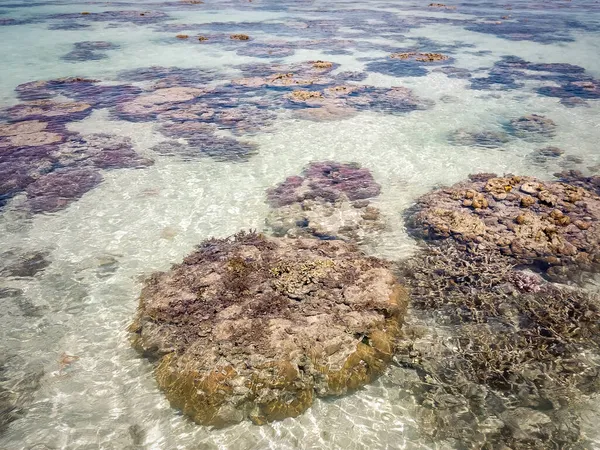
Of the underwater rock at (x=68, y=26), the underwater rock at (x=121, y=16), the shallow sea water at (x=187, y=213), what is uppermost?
the underwater rock at (x=121, y=16)

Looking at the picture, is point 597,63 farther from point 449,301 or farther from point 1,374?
point 1,374

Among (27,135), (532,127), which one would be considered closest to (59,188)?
(27,135)

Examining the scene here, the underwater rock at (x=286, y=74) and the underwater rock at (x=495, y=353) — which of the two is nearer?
the underwater rock at (x=495, y=353)

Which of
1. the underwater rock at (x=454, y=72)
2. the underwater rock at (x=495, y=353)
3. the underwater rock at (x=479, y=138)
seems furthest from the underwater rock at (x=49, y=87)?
the underwater rock at (x=454, y=72)

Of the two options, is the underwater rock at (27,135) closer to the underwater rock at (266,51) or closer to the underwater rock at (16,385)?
the underwater rock at (16,385)

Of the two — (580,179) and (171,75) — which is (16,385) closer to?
(580,179)

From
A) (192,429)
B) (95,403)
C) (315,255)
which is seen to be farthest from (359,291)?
(95,403)
